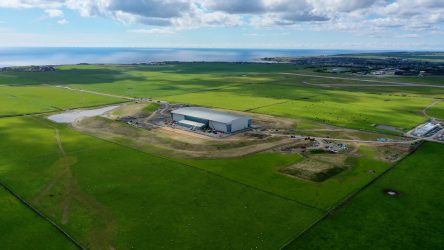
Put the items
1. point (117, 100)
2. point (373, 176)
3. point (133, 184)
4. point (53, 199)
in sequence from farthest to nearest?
point (117, 100) < point (373, 176) < point (133, 184) < point (53, 199)

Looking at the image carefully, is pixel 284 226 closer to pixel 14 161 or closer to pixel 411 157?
pixel 411 157

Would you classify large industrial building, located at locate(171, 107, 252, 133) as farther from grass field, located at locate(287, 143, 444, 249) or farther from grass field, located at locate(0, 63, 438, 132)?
grass field, located at locate(287, 143, 444, 249)

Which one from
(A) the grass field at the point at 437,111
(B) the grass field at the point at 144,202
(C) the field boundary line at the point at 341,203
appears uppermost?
(B) the grass field at the point at 144,202

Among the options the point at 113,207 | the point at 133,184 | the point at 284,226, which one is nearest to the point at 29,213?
the point at 113,207

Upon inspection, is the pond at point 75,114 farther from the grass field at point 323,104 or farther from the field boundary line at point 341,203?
the field boundary line at point 341,203

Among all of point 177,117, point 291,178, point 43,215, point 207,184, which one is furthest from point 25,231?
point 177,117

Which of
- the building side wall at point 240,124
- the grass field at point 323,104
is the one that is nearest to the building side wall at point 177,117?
the building side wall at point 240,124

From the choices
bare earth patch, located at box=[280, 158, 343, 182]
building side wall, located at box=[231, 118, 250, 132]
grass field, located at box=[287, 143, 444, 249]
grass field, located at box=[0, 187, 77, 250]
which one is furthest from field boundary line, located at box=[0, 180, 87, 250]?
building side wall, located at box=[231, 118, 250, 132]
